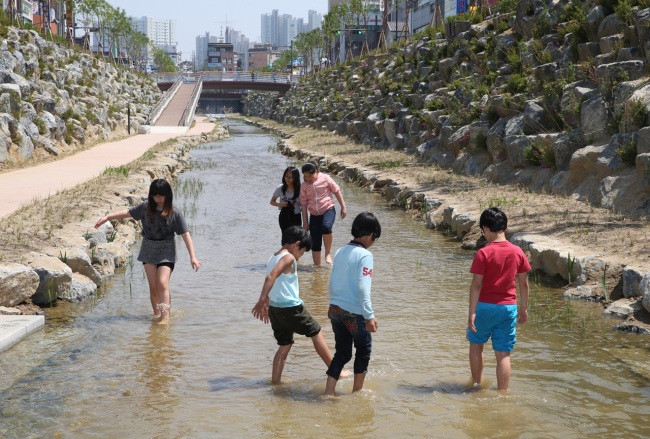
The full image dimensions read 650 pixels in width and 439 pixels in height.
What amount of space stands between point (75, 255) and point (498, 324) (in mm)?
5956

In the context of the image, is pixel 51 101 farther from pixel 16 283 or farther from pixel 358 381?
pixel 358 381

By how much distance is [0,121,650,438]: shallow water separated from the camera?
584 centimetres

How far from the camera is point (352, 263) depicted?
5.95 metres

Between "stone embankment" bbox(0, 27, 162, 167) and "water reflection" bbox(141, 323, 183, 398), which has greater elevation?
"stone embankment" bbox(0, 27, 162, 167)

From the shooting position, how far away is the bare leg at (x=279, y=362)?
6660mm

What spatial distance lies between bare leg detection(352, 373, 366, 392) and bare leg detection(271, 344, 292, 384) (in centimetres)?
63

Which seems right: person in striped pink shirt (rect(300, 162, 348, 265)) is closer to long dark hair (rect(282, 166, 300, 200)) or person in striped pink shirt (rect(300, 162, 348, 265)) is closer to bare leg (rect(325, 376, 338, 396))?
long dark hair (rect(282, 166, 300, 200))

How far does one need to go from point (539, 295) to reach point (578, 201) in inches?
208

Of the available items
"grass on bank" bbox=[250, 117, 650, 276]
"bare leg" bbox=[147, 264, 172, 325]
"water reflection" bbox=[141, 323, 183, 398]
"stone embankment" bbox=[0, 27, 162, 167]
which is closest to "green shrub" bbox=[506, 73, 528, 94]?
"grass on bank" bbox=[250, 117, 650, 276]

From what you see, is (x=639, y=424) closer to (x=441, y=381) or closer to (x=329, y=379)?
(x=441, y=381)

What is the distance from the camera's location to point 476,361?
21.1 feet

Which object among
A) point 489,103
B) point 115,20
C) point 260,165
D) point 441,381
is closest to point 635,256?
point 441,381

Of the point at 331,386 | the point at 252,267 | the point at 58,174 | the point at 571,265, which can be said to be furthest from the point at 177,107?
the point at 331,386

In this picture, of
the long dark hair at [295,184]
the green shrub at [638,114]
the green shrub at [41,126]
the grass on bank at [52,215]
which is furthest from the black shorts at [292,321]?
the green shrub at [41,126]
